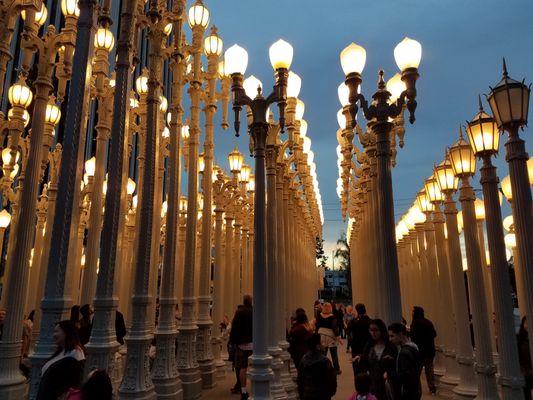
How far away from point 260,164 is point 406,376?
170 inches

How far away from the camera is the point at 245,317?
1066 cm

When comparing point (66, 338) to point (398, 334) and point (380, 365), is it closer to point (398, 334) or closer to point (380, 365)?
point (380, 365)

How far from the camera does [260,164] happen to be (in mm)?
8102

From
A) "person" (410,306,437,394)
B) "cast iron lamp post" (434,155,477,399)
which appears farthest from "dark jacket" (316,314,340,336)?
"cast iron lamp post" (434,155,477,399)

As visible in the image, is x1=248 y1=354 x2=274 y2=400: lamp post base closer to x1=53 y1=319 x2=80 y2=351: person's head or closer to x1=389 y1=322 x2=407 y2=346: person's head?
x1=389 y1=322 x2=407 y2=346: person's head

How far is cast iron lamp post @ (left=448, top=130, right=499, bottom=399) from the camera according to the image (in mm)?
8109

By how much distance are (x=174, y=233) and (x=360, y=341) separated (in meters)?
4.98

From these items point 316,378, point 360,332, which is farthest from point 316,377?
point 360,332

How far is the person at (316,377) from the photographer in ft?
19.5

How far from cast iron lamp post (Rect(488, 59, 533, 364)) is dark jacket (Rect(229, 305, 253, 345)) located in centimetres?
620

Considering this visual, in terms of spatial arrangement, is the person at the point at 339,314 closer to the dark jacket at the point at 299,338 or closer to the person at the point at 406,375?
the dark jacket at the point at 299,338

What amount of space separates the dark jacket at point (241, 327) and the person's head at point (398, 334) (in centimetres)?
523

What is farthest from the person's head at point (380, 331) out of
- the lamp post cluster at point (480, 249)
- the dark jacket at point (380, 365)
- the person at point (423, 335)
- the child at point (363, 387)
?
the person at point (423, 335)

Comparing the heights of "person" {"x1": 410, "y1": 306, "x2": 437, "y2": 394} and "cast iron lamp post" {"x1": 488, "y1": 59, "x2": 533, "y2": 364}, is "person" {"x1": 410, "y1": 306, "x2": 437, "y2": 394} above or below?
below
